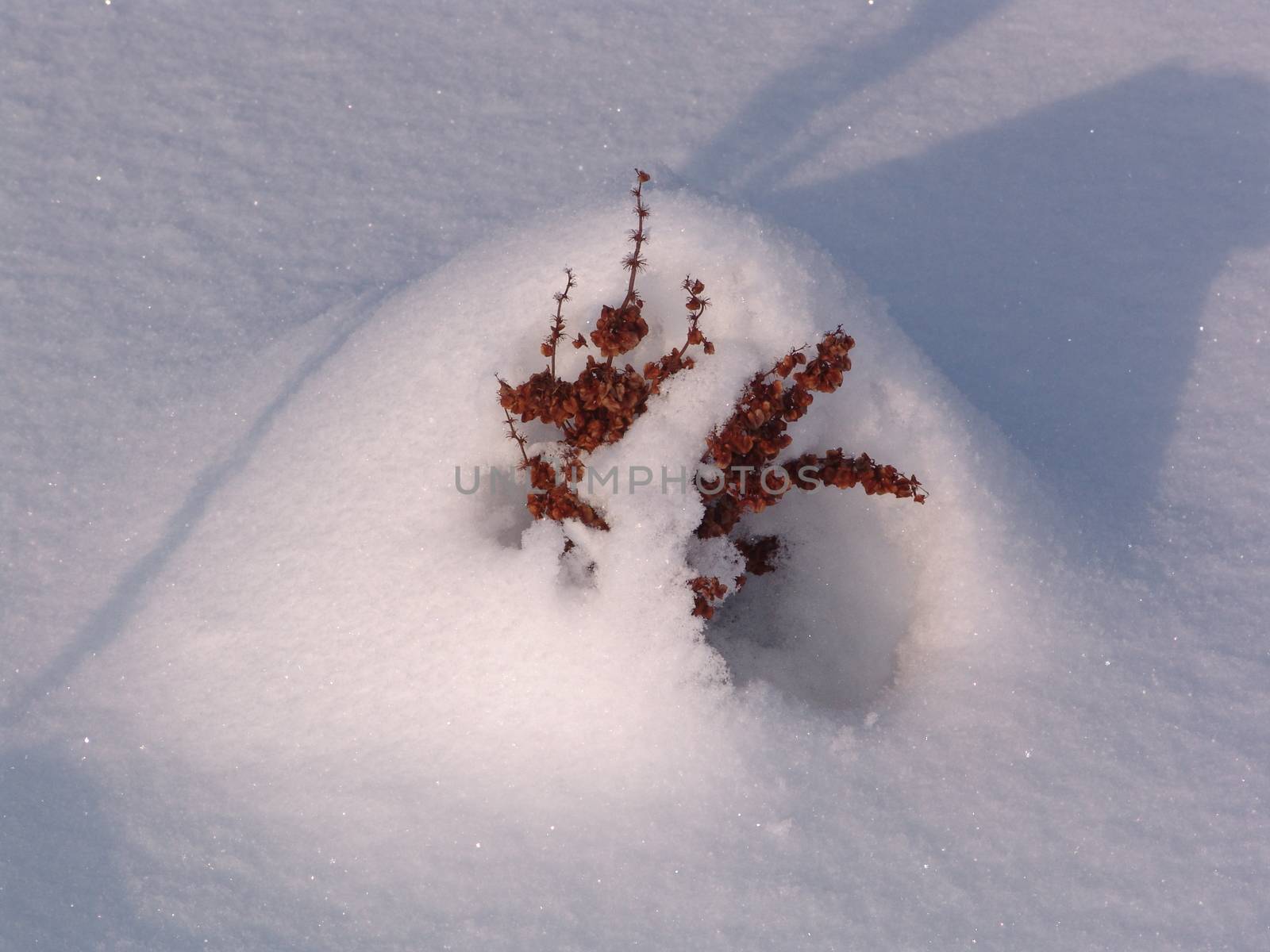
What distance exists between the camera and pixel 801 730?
6.74 feet

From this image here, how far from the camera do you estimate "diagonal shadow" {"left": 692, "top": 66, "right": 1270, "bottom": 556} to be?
2.52 m

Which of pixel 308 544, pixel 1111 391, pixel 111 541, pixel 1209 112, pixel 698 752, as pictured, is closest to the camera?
pixel 698 752

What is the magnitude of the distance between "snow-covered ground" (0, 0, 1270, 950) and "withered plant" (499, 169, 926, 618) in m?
0.07

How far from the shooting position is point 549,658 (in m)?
2.06

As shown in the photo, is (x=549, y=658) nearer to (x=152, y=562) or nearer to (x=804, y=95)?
(x=152, y=562)

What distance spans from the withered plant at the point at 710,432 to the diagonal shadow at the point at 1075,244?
69 centimetres

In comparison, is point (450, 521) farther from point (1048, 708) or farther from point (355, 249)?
point (1048, 708)

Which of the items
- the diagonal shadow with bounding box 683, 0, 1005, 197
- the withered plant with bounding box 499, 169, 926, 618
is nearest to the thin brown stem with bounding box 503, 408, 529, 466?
the withered plant with bounding box 499, 169, 926, 618

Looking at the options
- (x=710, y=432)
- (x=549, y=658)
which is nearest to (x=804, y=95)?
(x=710, y=432)

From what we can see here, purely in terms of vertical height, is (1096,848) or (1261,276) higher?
(1261,276)

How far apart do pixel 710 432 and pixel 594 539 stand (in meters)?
0.35

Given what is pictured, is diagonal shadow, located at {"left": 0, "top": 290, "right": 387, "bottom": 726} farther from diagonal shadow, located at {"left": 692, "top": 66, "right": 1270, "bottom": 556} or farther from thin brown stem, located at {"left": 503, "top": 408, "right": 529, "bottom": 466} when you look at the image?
diagonal shadow, located at {"left": 692, "top": 66, "right": 1270, "bottom": 556}

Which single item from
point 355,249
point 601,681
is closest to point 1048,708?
point 601,681

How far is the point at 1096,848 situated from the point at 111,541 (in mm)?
2509
